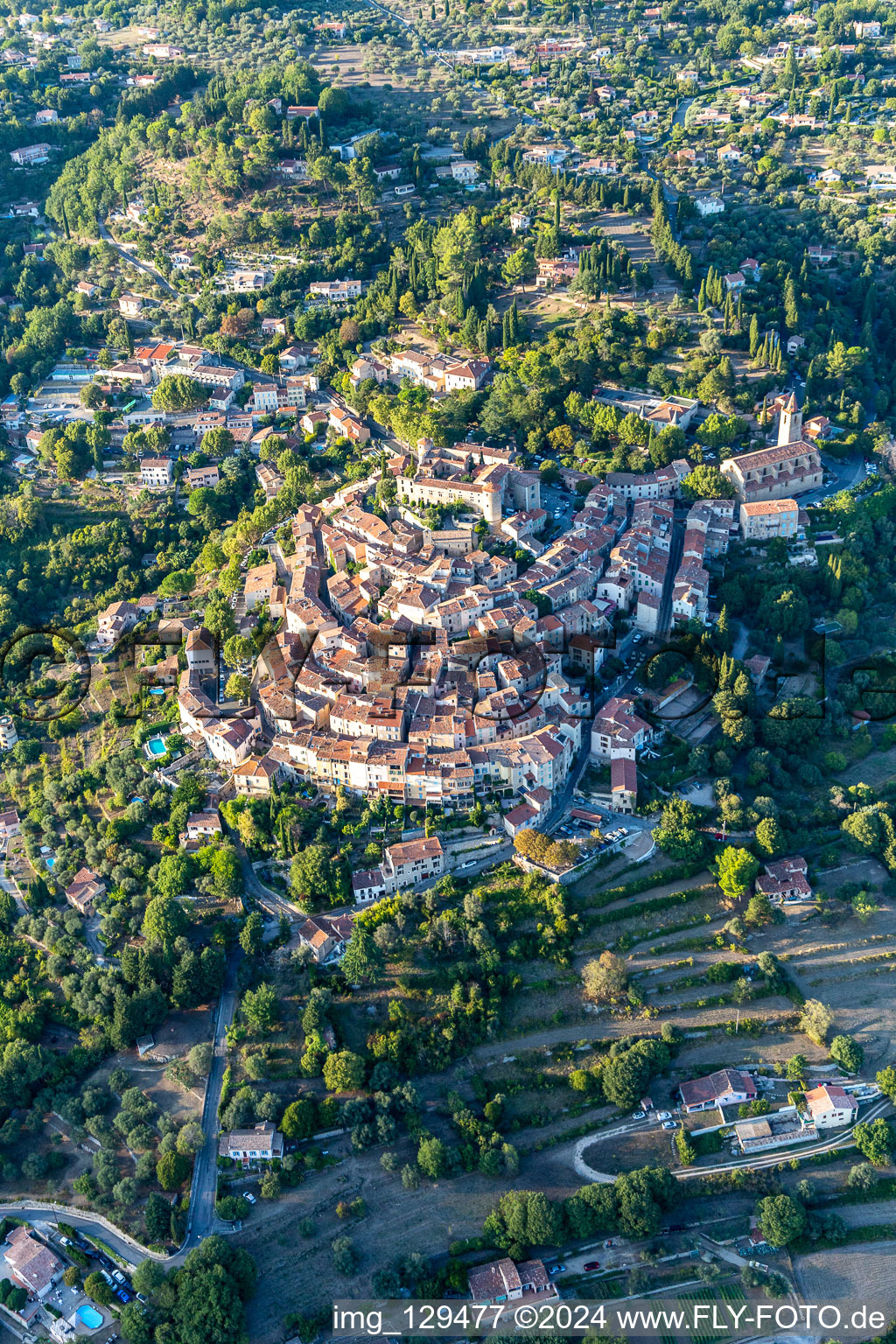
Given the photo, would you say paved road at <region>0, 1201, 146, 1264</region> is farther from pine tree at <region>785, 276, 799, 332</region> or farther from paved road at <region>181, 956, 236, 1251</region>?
pine tree at <region>785, 276, 799, 332</region>

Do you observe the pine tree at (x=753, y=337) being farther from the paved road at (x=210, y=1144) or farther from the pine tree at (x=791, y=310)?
the paved road at (x=210, y=1144)

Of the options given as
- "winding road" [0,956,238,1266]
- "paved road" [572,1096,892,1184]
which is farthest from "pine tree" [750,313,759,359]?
"winding road" [0,956,238,1266]

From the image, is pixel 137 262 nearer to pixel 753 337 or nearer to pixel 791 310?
pixel 753 337

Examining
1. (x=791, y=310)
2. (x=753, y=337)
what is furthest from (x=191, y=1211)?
(x=791, y=310)

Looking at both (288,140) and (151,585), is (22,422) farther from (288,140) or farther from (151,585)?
(288,140)

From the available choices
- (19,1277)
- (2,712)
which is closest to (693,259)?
(2,712)

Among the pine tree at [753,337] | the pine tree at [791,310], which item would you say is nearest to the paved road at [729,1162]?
the pine tree at [753,337]
